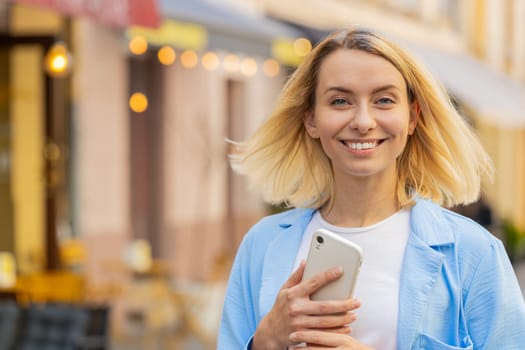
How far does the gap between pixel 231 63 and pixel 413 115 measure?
11209mm

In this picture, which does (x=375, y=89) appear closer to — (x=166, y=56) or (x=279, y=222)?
(x=279, y=222)

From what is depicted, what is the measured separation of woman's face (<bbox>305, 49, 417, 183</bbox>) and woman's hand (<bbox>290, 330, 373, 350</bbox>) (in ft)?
1.19

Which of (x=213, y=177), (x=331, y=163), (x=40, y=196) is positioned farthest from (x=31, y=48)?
(x=331, y=163)

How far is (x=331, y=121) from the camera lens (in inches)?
85.4

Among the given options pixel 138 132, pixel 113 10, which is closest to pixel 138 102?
pixel 138 132

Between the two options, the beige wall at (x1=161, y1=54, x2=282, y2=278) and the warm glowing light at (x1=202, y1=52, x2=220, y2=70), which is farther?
the warm glowing light at (x1=202, y1=52, x2=220, y2=70)

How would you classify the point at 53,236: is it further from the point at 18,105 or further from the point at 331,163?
the point at 331,163

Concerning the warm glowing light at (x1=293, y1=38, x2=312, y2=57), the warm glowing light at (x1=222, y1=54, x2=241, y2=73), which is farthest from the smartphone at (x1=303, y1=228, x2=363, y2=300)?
the warm glowing light at (x1=222, y1=54, x2=241, y2=73)

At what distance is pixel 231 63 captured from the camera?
13391mm

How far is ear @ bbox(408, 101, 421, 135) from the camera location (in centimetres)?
226

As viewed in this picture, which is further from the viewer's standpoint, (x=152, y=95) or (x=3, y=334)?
(x=152, y=95)

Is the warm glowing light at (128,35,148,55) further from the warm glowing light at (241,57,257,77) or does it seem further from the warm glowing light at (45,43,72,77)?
the warm glowing light at (241,57,257,77)

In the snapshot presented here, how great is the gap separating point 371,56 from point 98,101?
8.18 meters

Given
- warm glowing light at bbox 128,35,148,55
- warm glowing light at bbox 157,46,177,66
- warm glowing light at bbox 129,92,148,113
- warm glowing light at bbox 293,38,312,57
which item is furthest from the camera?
warm glowing light at bbox 157,46,177,66
